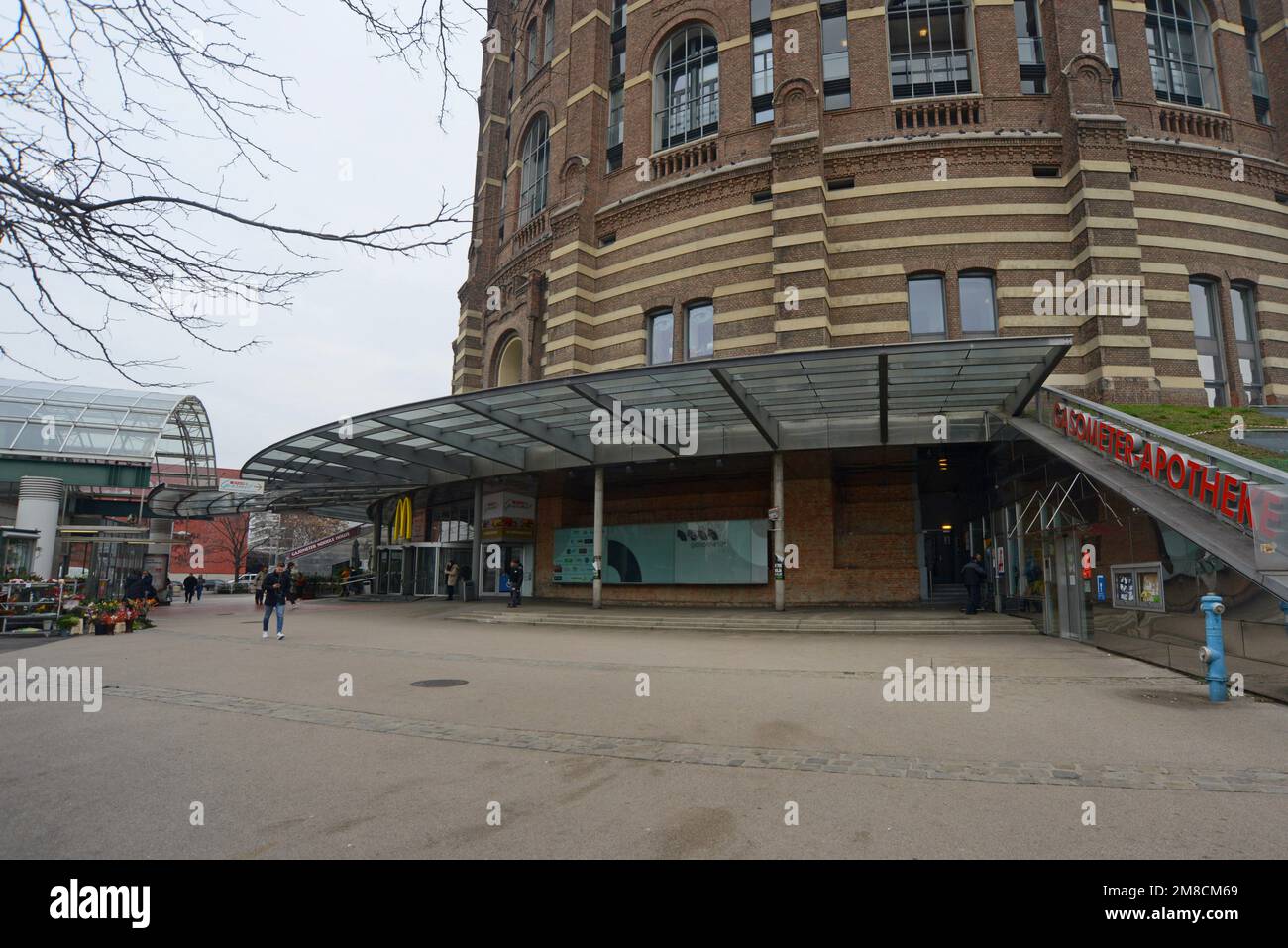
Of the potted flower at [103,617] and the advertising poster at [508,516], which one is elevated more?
the advertising poster at [508,516]

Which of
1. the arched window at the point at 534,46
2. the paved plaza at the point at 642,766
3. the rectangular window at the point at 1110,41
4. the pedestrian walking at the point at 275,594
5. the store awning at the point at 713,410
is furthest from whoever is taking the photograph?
the arched window at the point at 534,46

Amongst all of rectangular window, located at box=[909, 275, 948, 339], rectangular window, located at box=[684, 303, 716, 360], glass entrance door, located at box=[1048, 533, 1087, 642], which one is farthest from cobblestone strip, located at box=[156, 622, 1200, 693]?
rectangular window, located at box=[684, 303, 716, 360]

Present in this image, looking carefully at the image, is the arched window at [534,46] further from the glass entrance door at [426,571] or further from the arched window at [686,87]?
the glass entrance door at [426,571]

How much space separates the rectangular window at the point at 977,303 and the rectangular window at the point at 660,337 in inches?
352

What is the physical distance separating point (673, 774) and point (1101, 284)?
65.2 ft

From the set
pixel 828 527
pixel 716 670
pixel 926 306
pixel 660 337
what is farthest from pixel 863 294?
pixel 716 670

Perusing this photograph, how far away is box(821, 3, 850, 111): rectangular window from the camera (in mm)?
22625

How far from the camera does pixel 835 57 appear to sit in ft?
75.3

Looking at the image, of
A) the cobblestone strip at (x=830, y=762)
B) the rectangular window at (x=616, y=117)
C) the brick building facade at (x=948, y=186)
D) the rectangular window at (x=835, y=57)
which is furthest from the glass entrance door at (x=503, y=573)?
the cobblestone strip at (x=830, y=762)

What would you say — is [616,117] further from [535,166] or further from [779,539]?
[779,539]

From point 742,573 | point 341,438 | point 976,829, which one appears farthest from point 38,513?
point 976,829

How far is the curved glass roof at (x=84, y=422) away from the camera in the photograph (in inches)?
1078

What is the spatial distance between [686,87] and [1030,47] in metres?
11.2

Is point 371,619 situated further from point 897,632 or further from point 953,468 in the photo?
point 953,468
